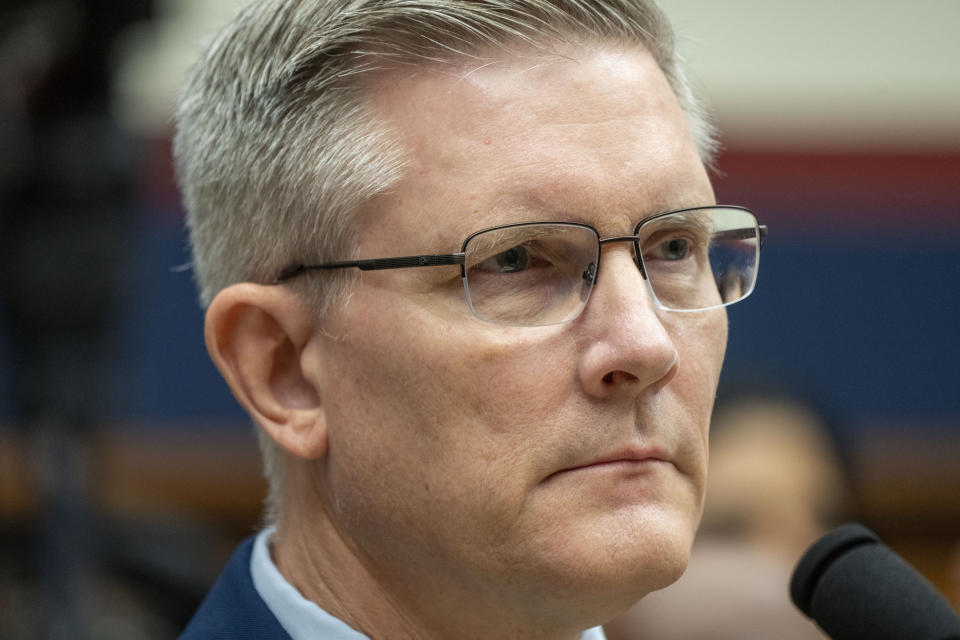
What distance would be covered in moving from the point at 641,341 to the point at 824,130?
430 centimetres

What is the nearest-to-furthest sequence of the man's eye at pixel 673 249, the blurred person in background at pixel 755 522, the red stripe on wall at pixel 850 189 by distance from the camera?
the man's eye at pixel 673 249 < the blurred person in background at pixel 755 522 < the red stripe on wall at pixel 850 189

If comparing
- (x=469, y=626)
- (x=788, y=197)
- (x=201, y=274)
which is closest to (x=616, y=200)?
(x=469, y=626)

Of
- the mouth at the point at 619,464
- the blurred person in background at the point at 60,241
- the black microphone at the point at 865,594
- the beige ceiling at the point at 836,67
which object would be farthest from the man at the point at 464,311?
the beige ceiling at the point at 836,67

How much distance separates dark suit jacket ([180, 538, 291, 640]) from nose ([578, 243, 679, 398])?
1.52 feet

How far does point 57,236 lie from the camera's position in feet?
9.59

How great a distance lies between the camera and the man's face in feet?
4.14

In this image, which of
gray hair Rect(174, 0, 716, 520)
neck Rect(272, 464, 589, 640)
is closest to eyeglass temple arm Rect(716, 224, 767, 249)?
gray hair Rect(174, 0, 716, 520)

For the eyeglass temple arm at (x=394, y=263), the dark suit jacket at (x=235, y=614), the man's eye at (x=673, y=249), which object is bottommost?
the dark suit jacket at (x=235, y=614)

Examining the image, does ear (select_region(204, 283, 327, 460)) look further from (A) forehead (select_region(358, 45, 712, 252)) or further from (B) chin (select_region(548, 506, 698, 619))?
(B) chin (select_region(548, 506, 698, 619))

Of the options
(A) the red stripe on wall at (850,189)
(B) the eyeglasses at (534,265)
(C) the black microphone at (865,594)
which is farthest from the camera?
(A) the red stripe on wall at (850,189)

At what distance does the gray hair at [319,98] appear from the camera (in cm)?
136

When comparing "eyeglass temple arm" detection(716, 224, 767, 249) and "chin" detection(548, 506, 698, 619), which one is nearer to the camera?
"chin" detection(548, 506, 698, 619)

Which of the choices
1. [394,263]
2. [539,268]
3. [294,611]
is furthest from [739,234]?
[294,611]

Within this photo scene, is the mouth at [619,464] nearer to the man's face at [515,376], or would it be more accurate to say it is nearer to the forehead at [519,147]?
the man's face at [515,376]
